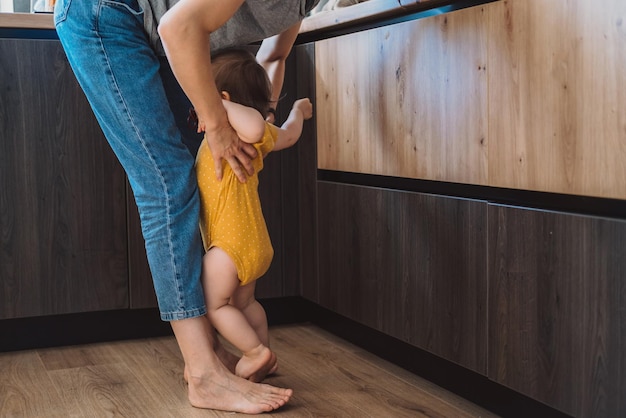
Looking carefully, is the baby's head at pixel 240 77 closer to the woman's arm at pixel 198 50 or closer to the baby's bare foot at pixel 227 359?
the woman's arm at pixel 198 50

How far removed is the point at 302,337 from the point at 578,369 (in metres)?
1.01

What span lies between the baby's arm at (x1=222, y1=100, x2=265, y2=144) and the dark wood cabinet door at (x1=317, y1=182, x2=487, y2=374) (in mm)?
376

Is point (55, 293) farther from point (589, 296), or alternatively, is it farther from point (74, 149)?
point (589, 296)

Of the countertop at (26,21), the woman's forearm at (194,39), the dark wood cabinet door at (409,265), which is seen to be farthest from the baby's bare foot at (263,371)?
the countertop at (26,21)

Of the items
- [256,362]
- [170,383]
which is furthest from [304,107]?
[170,383]

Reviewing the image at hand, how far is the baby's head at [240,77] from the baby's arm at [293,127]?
0.09 meters

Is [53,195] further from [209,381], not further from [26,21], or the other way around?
[209,381]

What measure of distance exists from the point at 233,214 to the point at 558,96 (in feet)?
2.21

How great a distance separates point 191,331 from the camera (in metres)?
1.66

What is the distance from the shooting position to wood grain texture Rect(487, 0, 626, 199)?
126 cm

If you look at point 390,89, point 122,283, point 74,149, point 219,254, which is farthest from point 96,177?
point 390,89

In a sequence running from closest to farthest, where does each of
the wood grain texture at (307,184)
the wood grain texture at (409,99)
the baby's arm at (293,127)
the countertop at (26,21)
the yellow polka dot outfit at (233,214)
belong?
1. the wood grain texture at (409,99)
2. the yellow polka dot outfit at (233,214)
3. the baby's arm at (293,127)
4. the countertop at (26,21)
5. the wood grain texture at (307,184)

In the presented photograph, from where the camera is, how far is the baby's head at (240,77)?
170 cm

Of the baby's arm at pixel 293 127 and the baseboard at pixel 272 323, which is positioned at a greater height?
the baby's arm at pixel 293 127
